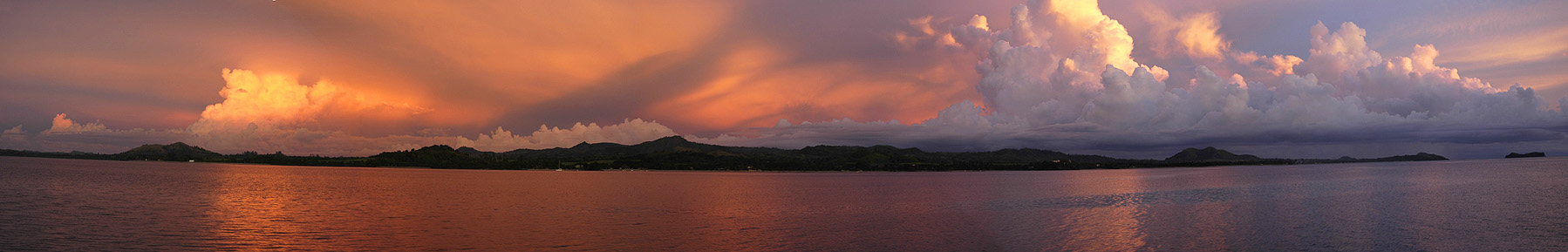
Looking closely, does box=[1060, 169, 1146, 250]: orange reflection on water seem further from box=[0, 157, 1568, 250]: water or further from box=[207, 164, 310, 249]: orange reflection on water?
box=[207, 164, 310, 249]: orange reflection on water

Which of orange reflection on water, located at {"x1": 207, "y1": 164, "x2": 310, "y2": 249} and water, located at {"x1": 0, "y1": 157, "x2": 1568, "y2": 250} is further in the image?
water, located at {"x1": 0, "y1": 157, "x2": 1568, "y2": 250}

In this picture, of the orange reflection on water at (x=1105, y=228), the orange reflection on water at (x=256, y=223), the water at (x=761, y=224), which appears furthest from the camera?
the orange reflection on water at (x=1105, y=228)

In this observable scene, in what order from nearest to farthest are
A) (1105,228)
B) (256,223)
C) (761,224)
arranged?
(256,223) < (1105,228) < (761,224)

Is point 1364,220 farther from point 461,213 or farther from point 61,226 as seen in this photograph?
point 61,226

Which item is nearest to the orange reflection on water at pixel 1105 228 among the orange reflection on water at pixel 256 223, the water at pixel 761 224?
the water at pixel 761 224

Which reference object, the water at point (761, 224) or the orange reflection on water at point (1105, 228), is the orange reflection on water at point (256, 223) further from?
the orange reflection on water at point (1105, 228)

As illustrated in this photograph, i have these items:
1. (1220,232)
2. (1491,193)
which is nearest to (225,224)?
(1220,232)

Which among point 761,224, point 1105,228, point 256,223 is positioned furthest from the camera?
point 761,224

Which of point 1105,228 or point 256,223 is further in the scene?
point 1105,228

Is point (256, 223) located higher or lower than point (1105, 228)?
higher

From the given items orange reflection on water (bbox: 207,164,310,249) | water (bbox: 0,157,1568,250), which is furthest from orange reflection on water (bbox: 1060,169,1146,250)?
orange reflection on water (bbox: 207,164,310,249)

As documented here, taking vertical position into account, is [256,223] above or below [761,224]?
above

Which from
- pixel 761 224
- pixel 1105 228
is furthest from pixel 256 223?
pixel 1105 228

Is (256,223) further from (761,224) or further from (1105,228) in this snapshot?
(1105,228)
